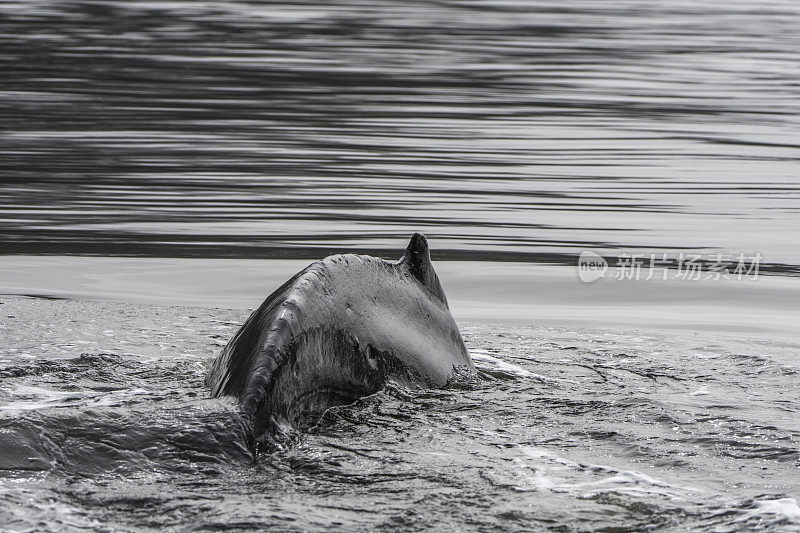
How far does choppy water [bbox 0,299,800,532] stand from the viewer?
4145mm

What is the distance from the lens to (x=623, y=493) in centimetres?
449

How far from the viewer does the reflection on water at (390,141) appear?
1120cm

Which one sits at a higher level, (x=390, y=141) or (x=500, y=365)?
(x=390, y=141)

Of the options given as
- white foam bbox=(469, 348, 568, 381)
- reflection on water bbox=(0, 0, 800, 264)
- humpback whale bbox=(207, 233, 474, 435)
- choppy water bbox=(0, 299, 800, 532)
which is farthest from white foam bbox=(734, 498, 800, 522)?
reflection on water bbox=(0, 0, 800, 264)

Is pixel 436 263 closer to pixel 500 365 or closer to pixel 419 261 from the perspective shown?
pixel 500 365

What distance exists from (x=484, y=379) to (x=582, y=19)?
101ft

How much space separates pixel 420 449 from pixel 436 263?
5210mm

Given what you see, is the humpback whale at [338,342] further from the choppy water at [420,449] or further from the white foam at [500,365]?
the white foam at [500,365]

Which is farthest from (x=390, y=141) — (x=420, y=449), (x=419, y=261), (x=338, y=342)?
(x=420, y=449)

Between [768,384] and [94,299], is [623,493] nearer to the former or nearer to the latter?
[768,384]

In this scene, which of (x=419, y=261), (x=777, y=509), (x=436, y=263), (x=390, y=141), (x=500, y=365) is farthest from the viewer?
(x=390, y=141)

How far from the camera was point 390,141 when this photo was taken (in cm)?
1608

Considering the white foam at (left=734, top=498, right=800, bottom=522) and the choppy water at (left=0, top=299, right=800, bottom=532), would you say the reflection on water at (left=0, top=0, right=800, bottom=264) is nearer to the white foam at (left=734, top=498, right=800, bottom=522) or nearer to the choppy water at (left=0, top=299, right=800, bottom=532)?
the choppy water at (left=0, top=299, right=800, bottom=532)

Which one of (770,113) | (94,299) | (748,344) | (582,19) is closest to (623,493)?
(748,344)
